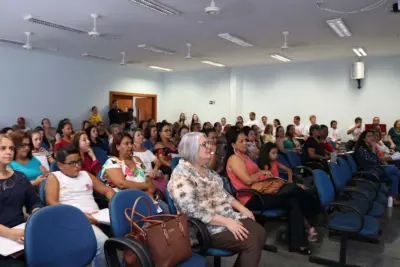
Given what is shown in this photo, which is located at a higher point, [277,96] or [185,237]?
[277,96]

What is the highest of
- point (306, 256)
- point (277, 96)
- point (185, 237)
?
point (277, 96)

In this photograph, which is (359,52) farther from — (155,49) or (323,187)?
(323,187)

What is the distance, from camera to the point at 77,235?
2.00m

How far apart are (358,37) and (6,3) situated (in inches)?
261

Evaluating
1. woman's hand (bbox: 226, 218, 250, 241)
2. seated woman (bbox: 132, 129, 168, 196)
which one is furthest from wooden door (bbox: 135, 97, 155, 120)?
woman's hand (bbox: 226, 218, 250, 241)

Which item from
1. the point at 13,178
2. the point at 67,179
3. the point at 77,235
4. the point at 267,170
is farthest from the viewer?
the point at 267,170

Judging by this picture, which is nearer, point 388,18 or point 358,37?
point 388,18

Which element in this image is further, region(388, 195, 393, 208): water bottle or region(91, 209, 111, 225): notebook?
region(388, 195, 393, 208): water bottle

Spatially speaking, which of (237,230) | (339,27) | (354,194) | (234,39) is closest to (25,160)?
(237,230)

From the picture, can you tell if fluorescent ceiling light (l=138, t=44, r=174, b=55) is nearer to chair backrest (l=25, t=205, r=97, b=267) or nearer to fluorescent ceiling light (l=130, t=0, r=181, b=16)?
fluorescent ceiling light (l=130, t=0, r=181, b=16)

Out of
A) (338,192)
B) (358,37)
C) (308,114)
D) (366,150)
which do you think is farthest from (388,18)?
(308,114)

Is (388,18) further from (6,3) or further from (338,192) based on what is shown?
(6,3)

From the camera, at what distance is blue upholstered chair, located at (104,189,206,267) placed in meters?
1.86

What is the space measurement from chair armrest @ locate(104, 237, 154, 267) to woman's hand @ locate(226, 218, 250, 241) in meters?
0.69
